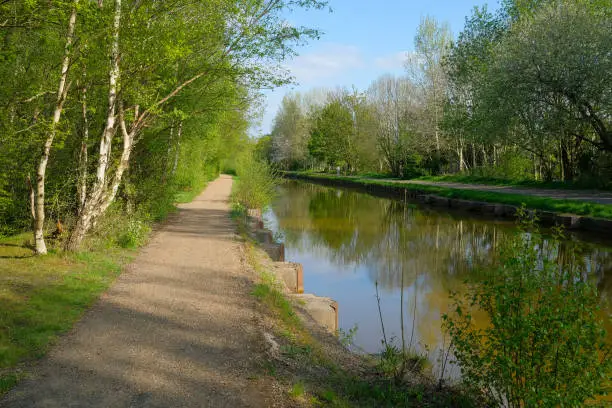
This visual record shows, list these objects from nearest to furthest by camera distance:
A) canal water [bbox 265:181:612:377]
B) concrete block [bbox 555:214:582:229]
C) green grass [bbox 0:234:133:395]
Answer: green grass [bbox 0:234:133:395], canal water [bbox 265:181:612:377], concrete block [bbox 555:214:582:229]

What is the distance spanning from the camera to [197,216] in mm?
18031

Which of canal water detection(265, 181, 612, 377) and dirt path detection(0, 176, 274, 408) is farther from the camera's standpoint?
canal water detection(265, 181, 612, 377)

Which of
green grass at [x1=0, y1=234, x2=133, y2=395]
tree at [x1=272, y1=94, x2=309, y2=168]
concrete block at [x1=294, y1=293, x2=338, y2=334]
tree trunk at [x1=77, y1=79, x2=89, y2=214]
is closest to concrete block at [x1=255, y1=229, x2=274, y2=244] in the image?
green grass at [x1=0, y1=234, x2=133, y2=395]

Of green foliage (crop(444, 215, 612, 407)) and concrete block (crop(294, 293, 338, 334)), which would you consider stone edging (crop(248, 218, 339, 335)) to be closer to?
concrete block (crop(294, 293, 338, 334))

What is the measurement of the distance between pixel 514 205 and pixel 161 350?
19.7 metres

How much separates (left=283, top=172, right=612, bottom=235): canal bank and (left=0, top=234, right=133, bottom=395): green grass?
17.6ft

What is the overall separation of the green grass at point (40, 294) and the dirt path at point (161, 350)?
219mm

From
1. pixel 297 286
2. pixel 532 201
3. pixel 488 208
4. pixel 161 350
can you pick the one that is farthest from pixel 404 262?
pixel 488 208

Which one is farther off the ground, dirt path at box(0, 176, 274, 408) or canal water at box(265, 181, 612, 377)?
dirt path at box(0, 176, 274, 408)

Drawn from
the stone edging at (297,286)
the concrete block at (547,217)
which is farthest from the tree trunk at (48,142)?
the concrete block at (547,217)

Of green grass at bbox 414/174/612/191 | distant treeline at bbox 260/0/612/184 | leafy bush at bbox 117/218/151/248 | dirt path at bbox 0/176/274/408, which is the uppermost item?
distant treeline at bbox 260/0/612/184

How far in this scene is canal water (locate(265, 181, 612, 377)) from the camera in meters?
8.96

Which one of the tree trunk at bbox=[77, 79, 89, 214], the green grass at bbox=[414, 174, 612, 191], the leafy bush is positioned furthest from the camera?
the green grass at bbox=[414, 174, 612, 191]

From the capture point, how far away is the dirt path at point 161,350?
4277 millimetres
